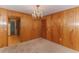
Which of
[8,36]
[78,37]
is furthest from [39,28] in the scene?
[78,37]

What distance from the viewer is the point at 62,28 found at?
1425 mm

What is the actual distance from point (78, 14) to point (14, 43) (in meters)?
1.18

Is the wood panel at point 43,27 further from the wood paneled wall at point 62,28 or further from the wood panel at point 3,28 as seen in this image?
the wood panel at point 3,28

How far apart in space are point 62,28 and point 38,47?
47 cm

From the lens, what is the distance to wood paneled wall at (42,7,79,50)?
4.49ft

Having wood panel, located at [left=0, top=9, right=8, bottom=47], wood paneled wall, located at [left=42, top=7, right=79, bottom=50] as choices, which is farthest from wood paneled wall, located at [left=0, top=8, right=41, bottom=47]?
wood paneled wall, located at [left=42, top=7, right=79, bottom=50]

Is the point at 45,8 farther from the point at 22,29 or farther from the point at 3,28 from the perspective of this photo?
the point at 3,28

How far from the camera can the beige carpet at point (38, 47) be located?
1256 millimetres

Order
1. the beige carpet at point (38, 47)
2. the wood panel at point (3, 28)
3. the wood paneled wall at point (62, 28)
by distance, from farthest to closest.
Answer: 1. the wood paneled wall at point (62, 28)
2. the beige carpet at point (38, 47)
3. the wood panel at point (3, 28)

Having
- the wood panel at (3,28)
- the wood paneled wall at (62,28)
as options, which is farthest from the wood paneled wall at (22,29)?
the wood paneled wall at (62,28)

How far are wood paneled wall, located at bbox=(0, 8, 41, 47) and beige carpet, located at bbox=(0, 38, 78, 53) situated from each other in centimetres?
7

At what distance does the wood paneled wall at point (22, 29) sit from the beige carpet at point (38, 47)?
0.07 m

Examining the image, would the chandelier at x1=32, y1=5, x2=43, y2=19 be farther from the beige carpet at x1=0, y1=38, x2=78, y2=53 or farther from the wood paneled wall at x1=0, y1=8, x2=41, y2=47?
the beige carpet at x1=0, y1=38, x2=78, y2=53

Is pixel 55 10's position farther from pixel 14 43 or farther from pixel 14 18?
pixel 14 43
